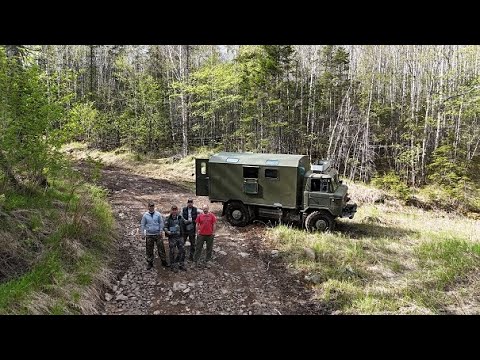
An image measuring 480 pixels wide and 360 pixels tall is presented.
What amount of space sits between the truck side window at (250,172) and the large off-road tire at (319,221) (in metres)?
2.29

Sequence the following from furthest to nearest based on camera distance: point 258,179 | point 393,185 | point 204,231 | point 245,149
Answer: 1. point 245,149
2. point 393,185
3. point 258,179
4. point 204,231

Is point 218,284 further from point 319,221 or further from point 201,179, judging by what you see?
point 201,179

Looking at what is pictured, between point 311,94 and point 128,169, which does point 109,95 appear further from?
point 311,94

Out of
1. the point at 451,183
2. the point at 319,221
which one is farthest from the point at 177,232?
the point at 451,183

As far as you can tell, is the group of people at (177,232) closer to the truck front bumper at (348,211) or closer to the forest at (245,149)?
the forest at (245,149)

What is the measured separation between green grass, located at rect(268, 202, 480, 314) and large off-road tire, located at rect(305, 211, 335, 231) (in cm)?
30

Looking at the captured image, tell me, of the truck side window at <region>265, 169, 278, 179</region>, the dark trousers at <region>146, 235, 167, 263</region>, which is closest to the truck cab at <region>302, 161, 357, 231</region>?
the truck side window at <region>265, 169, 278, 179</region>

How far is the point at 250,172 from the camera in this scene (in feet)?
40.7

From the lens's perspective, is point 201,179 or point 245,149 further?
point 245,149

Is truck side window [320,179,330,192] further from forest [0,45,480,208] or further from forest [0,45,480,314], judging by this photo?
forest [0,45,480,208]

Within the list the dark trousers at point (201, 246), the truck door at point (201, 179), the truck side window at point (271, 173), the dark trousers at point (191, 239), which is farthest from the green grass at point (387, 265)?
the truck door at point (201, 179)

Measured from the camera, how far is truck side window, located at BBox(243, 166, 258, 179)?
12.3 meters

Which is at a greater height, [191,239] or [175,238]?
[175,238]

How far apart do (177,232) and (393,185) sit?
15.6 metres
